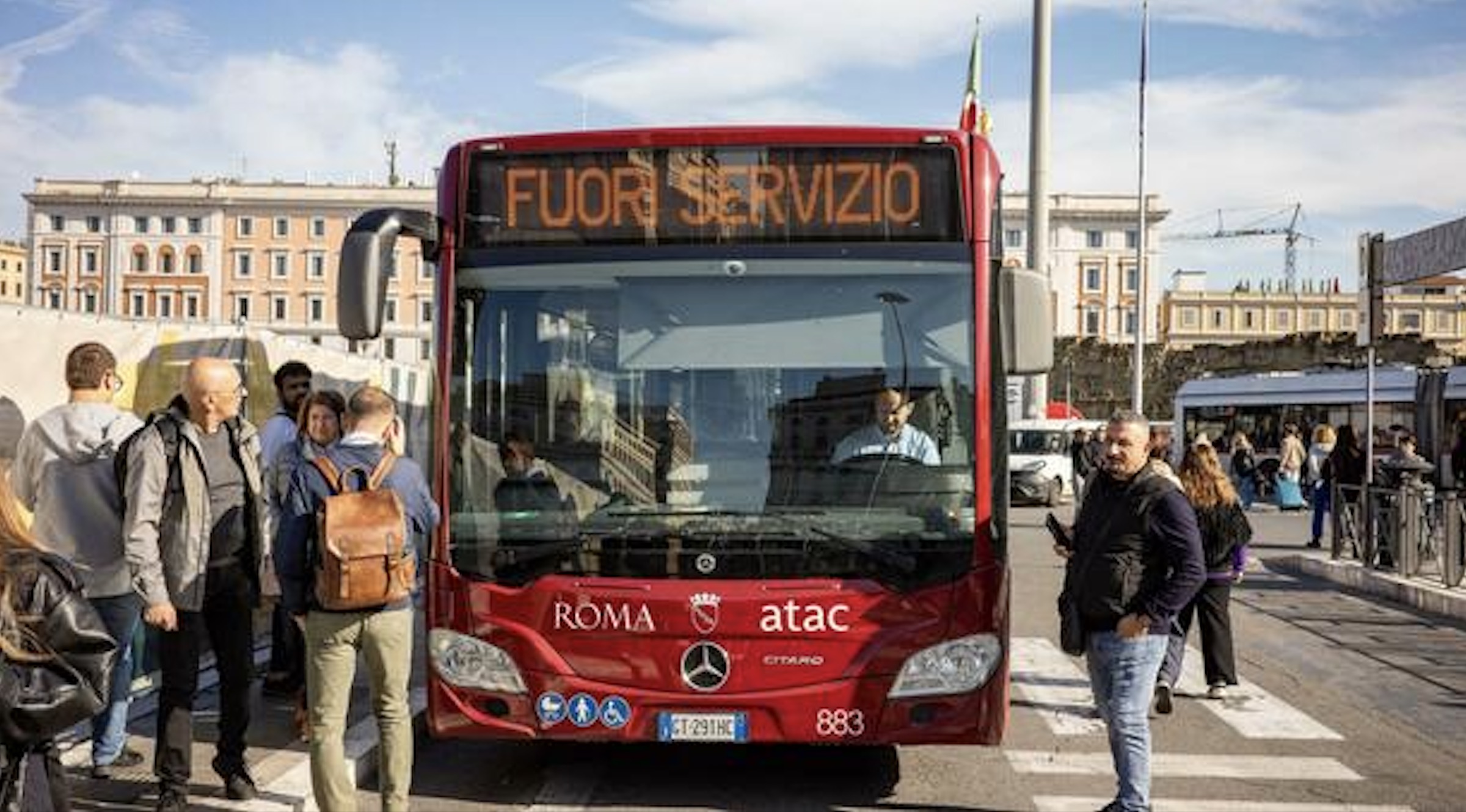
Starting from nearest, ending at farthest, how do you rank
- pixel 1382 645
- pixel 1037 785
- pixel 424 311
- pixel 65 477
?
pixel 65 477, pixel 1037 785, pixel 1382 645, pixel 424 311

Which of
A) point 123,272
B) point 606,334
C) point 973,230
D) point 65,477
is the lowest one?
point 65,477

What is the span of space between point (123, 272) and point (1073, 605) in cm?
12109

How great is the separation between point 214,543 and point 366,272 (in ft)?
4.04

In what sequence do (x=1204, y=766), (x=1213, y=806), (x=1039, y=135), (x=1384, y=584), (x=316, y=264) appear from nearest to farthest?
(x=1213, y=806)
(x=1204, y=766)
(x=1384, y=584)
(x=1039, y=135)
(x=316, y=264)

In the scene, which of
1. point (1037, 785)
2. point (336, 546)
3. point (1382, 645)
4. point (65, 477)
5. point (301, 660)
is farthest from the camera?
point (1382, 645)

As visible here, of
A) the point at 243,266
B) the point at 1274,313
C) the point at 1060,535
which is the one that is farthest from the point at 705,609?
the point at 1274,313

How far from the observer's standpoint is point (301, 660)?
8086mm

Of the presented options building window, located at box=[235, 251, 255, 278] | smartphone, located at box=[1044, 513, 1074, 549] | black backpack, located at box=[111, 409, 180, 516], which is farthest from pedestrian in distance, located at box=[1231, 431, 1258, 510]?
building window, located at box=[235, 251, 255, 278]

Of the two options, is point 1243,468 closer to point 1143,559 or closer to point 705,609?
point 1143,559

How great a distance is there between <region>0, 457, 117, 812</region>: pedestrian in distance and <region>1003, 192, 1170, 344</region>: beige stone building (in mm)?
114116

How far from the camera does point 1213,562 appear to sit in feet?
29.2

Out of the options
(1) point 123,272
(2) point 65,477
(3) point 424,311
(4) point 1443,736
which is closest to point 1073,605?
(4) point 1443,736

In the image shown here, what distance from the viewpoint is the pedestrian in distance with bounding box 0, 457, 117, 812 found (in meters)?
3.64

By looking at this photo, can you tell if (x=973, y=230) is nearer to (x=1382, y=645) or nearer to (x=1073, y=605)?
(x=1073, y=605)
